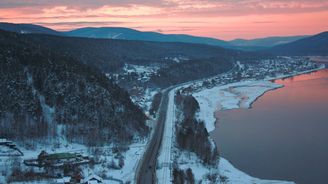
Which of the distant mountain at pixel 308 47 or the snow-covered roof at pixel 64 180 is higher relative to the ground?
the distant mountain at pixel 308 47

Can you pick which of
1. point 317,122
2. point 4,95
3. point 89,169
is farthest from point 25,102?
point 317,122

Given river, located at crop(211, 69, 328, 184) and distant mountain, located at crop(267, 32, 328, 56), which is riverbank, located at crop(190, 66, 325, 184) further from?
distant mountain, located at crop(267, 32, 328, 56)

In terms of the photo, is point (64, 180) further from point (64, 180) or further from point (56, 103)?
point (56, 103)

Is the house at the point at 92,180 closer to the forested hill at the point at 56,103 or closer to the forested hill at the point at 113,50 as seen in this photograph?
the forested hill at the point at 56,103

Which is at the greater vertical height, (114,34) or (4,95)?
(114,34)

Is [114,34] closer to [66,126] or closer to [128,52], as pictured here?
[128,52]

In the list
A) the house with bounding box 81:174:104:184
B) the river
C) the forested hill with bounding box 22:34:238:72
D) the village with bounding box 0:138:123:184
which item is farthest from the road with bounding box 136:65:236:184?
the forested hill with bounding box 22:34:238:72

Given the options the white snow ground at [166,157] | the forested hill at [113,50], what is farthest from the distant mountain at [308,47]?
the white snow ground at [166,157]
